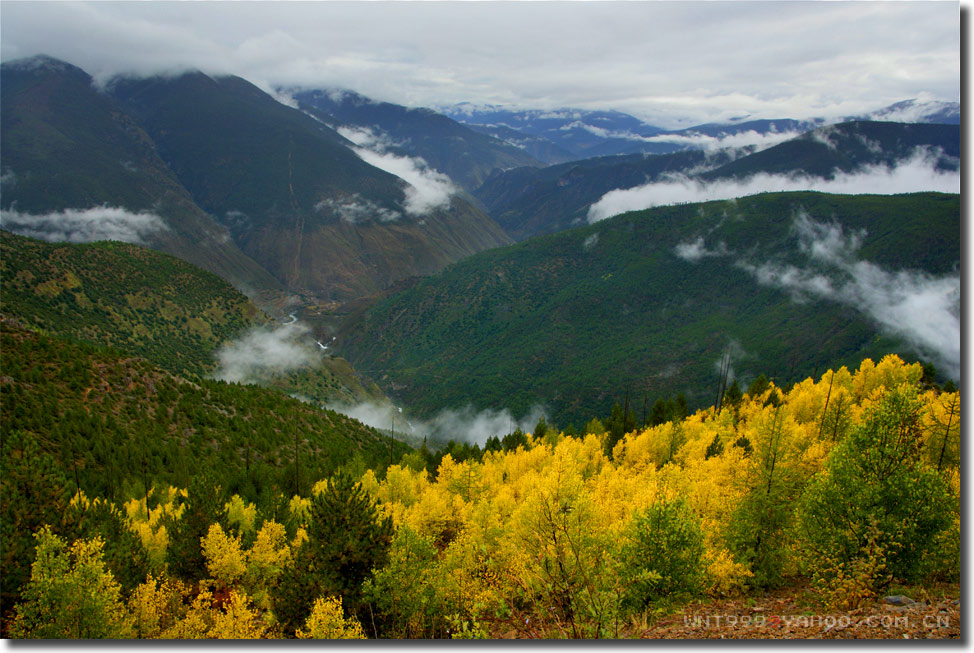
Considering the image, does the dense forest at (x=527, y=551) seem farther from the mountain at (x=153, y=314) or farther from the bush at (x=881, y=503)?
the mountain at (x=153, y=314)

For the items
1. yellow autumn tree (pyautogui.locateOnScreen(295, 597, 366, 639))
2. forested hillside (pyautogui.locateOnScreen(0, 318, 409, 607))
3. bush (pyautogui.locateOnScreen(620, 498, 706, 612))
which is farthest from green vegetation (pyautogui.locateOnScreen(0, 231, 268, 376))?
bush (pyautogui.locateOnScreen(620, 498, 706, 612))

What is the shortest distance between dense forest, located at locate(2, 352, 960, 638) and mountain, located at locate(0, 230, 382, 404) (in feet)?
357

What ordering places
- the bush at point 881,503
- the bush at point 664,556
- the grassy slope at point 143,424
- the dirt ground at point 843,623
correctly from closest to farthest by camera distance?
the dirt ground at point 843,623 → the bush at point 881,503 → the bush at point 664,556 → the grassy slope at point 143,424

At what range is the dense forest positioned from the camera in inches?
763

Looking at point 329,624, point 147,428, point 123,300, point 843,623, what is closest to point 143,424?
point 147,428

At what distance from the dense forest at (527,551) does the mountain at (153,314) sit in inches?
4281

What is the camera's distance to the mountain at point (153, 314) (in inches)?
5340

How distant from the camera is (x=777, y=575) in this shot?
2600 centimetres

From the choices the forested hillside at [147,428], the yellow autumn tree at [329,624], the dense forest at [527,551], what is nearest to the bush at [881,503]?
the dense forest at [527,551]

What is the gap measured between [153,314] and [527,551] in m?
174

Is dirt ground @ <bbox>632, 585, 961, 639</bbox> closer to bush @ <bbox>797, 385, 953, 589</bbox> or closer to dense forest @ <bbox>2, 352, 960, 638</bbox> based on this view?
dense forest @ <bbox>2, 352, 960, 638</bbox>

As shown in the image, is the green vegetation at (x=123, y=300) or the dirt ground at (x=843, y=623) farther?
the green vegetation at (x=123, y=300)

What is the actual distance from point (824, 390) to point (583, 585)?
52953 millimetres

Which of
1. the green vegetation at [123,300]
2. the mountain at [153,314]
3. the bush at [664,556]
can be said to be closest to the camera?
the bush at [664,556]
